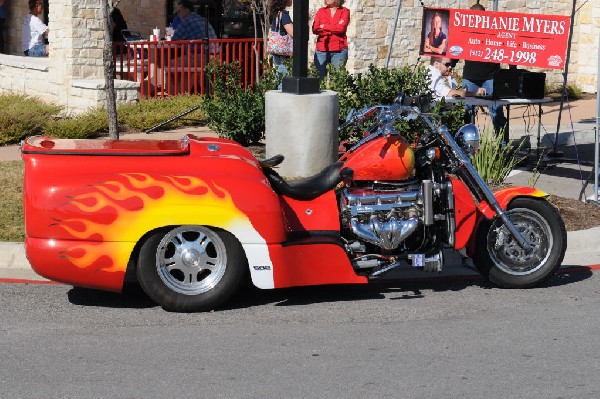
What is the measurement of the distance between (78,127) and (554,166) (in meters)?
5.96

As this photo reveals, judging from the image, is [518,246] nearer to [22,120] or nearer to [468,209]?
[468,209]

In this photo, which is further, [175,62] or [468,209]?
[175,62]

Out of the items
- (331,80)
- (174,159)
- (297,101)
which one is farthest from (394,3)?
(174,159)

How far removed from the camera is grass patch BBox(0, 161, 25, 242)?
884cm

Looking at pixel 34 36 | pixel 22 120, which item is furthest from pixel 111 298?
pixel 34 36

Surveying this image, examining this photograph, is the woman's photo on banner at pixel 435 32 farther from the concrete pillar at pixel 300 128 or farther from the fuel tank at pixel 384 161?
the fuel tank at pixel 384 161

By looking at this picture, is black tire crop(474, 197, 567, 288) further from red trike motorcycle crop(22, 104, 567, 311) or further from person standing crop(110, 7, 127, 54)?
person standing crop(110, 7, 127, 54)

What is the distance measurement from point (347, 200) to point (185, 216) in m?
1.17

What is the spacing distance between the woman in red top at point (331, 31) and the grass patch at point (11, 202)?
459cm

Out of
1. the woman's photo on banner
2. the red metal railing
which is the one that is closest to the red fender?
the woman's photo on banner

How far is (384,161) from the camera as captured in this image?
734 cm

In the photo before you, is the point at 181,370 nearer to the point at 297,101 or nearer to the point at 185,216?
the point at 185,216

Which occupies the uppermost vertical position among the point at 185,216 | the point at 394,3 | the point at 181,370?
the point at 394,3

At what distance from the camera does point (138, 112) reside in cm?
1559
